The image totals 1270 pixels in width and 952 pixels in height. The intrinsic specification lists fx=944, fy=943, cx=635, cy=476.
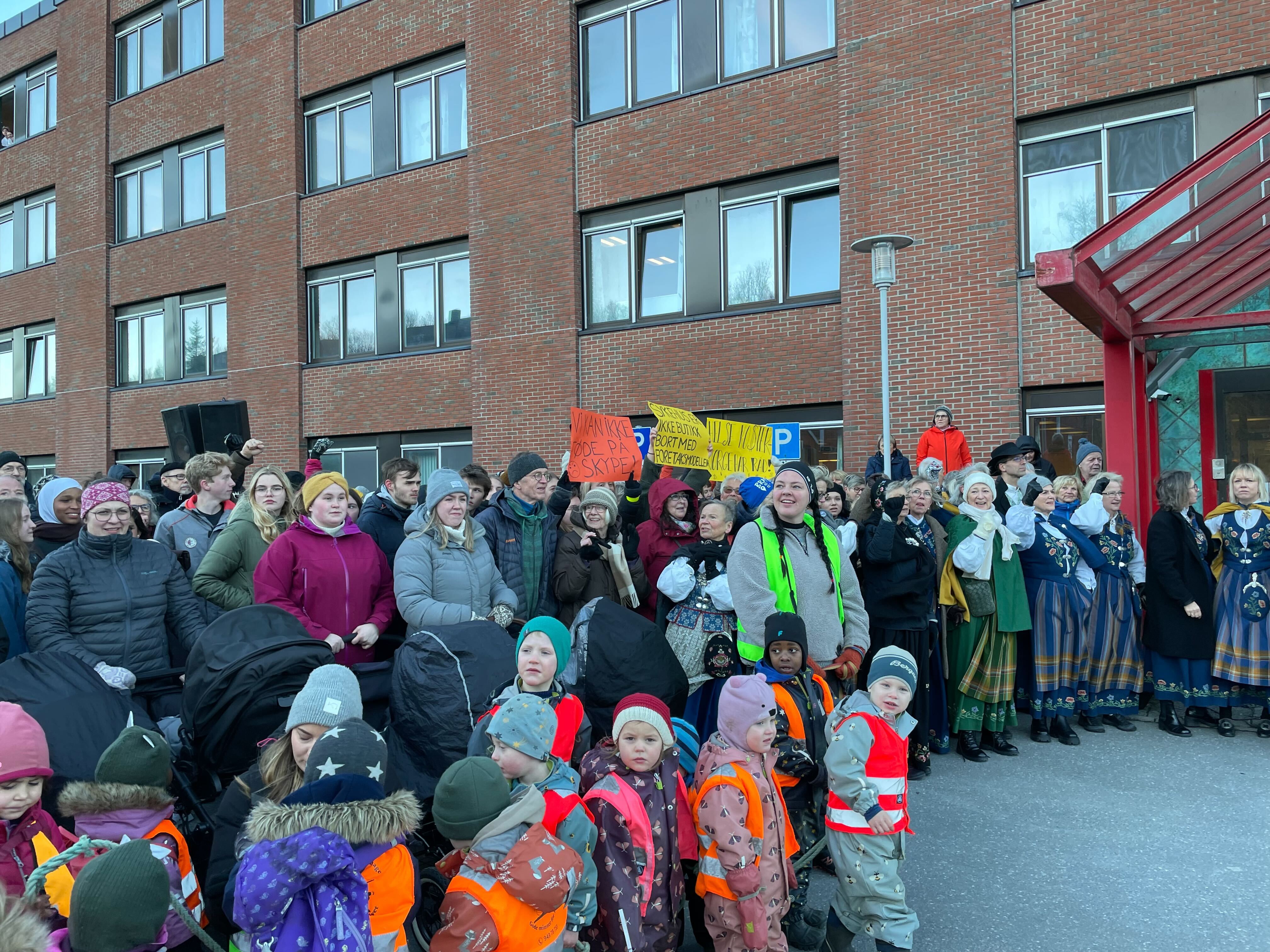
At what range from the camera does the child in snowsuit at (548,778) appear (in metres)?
3.14

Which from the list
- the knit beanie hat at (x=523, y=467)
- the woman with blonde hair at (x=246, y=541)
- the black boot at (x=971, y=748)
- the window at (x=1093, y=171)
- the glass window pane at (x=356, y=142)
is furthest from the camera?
the glass window pane at (x=356, y=142)

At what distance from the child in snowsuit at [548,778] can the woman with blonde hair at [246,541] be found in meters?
1.99

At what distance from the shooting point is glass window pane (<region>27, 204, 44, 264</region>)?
81.6 feet

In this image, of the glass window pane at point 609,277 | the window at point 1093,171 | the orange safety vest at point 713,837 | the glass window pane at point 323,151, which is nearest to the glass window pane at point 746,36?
the glass window pane at point 609,277

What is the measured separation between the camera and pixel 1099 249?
7.24m

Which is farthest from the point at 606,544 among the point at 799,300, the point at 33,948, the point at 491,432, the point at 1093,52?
the point at 491,432

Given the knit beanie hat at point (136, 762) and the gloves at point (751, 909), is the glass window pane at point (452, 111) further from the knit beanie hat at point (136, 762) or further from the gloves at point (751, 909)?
the gloves at point (751, 909)

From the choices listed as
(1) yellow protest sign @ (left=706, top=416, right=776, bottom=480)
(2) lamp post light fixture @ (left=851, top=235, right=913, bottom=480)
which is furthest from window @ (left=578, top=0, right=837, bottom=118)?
(1) yellow protest sign @ (left=706, top=416, right=776, bottom=480)

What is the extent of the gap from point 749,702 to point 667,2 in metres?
13.8

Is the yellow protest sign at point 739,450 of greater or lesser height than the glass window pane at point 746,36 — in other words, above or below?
below

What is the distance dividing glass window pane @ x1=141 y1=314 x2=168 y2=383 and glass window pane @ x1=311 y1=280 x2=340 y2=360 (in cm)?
501

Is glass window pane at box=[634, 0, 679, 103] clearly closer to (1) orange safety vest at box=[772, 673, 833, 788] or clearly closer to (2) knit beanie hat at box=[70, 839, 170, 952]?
(1) orange safety vest at box=[772, 673, 833, 788]

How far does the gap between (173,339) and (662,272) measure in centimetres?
1264

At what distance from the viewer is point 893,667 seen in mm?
3873
